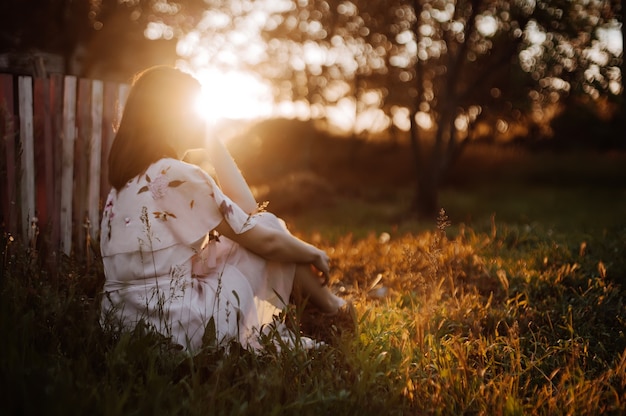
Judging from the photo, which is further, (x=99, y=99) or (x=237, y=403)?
(x=99, y=99)

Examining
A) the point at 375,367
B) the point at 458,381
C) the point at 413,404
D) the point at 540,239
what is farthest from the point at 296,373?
the point at 540,239

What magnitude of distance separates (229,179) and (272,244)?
0.66 metres

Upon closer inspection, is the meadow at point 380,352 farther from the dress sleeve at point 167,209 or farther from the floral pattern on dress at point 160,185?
the floral pattern on dress at point 160,185

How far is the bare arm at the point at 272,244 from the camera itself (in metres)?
3.04

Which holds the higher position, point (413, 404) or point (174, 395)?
point (174, 395)

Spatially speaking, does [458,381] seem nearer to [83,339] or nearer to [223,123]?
[83,339]

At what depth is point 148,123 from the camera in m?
2.95

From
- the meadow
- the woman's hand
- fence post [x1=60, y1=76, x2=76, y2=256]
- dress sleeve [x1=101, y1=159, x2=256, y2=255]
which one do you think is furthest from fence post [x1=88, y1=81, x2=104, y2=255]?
the woman's hand

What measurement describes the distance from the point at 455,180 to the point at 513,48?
28.3 feet

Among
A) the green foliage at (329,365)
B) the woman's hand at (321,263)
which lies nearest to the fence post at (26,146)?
the green foliage at (329,365)

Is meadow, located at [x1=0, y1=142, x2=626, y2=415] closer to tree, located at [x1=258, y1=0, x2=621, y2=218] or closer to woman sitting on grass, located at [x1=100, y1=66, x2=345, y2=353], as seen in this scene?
woman sitting on grass, located at [x1=100, y1=66, x2=345, y2=353]

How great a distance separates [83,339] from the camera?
250 centimetres

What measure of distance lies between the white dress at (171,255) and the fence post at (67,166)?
5.67ft

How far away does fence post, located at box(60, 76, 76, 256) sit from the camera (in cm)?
450
